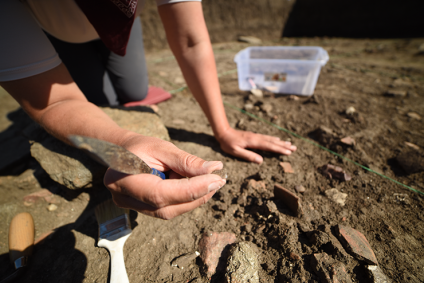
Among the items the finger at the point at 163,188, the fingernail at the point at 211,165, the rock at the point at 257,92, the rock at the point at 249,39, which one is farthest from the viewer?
the rock at the point at 249,39

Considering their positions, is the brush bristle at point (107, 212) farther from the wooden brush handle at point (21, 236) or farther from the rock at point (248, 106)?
the rock at point (248, 106)

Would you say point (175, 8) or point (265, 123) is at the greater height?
point (175, 8)

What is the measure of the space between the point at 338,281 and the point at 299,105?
1686 mm

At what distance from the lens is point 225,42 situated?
16.5ft

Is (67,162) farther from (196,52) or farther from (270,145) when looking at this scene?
(270,145)

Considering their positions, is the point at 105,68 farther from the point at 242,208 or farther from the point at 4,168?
the point at 242,208

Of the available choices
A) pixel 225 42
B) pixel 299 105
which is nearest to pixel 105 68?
pixel 299 105

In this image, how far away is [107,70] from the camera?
226 cm

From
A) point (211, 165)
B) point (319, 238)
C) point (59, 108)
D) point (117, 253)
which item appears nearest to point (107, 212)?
point (117, 253)

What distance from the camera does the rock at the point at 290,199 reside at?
1119 mm

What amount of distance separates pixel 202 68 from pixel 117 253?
50.9 inches

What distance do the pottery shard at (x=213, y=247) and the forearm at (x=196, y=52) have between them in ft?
2.55

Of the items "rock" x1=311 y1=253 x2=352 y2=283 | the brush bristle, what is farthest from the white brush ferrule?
"rock" x1=311 y1=253 x2=352 y2=283

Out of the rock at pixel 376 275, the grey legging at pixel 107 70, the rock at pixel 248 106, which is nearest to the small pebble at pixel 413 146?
the rock at pixel 376 275
